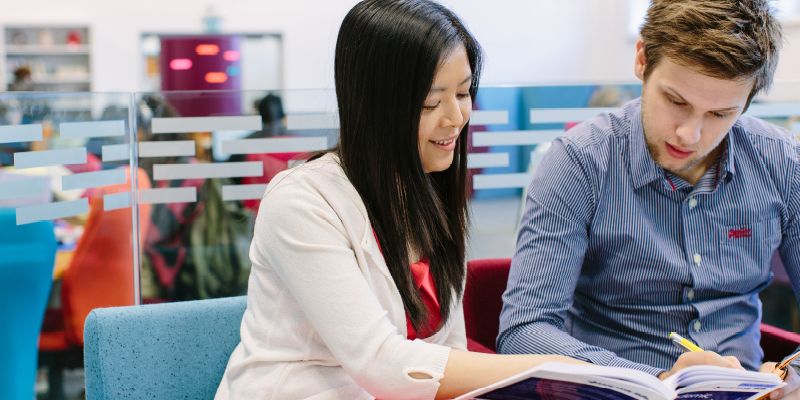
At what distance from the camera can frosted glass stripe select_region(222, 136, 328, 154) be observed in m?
2.37

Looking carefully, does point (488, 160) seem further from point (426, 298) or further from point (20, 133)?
point (20, 133)

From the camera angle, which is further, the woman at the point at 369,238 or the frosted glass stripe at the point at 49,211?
the frosted glass stripe at the point at 49,211

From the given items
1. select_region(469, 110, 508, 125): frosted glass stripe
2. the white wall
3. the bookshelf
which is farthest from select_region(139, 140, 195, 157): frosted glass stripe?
the bookshelf

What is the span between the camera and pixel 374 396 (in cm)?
133

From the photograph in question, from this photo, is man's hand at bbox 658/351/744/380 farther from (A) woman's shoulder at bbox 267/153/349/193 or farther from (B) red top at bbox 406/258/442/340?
(A) woman's shoulder at bbox 267/153/349/193

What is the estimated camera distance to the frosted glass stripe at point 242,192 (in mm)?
2400

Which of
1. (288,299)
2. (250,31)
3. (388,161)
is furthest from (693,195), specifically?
(250,31)

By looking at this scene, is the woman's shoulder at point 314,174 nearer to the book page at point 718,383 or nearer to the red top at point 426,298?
the red top at point 426,298

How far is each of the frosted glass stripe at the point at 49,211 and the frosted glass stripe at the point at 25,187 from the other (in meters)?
0.03

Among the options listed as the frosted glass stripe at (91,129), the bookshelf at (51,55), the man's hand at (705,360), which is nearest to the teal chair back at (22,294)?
the frosted glass stripe at (91,129)

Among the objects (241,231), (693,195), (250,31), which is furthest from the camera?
(250,31)

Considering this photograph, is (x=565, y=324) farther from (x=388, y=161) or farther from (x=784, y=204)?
(x=388, y=161)

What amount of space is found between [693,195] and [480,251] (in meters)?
1.37

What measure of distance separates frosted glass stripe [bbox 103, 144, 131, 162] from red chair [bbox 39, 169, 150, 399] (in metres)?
0.07
